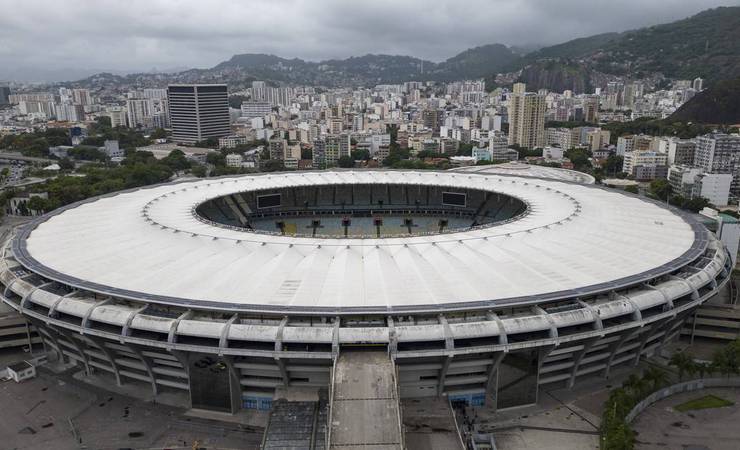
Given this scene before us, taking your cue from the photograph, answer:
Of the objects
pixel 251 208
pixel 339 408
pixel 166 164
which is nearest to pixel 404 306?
pixel 339 408

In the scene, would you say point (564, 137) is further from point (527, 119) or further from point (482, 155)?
point (482, 155)

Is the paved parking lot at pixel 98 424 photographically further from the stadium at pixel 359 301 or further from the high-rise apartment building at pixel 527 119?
the high-rise apartment building at pixel 527 119

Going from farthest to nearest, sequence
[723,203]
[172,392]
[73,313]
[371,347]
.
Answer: [723,203] < [172,392] < [73,313] < [371,347]

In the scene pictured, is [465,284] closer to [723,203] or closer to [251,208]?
[251,208]

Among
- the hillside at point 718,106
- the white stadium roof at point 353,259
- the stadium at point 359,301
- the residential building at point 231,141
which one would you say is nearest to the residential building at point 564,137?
the hillside at point 718,106

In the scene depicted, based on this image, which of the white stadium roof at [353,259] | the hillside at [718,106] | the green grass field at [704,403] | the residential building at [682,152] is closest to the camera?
the white stadium roof at [353,259]

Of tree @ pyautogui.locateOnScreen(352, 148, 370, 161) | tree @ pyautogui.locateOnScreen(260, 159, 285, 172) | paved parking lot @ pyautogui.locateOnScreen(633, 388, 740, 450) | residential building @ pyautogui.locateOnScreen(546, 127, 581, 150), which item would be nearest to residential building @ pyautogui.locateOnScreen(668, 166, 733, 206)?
residential building @ pyautogui.locateOnScreen(546, 127, 581, 150)

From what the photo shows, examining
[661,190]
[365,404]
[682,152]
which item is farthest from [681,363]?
[682,152]
